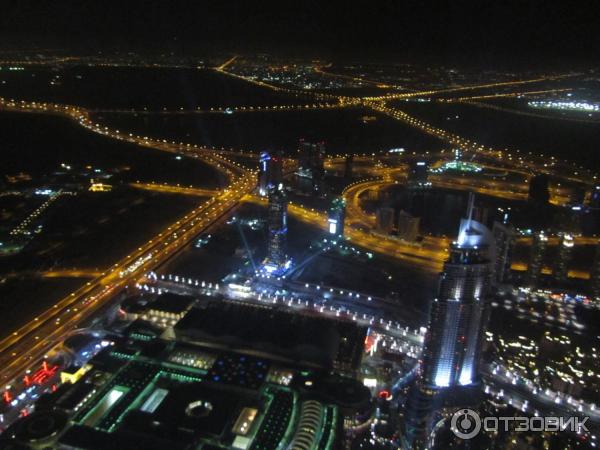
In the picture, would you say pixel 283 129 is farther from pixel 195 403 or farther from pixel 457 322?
pixel 195 403

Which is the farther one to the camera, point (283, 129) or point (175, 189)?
point (283, 129)

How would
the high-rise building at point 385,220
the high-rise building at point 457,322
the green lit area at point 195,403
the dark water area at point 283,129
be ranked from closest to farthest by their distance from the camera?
the green lit area at point 195,403, the high-rise building at point 457,322, the high-rise building at point 385,220, the dark water area at point 283,129

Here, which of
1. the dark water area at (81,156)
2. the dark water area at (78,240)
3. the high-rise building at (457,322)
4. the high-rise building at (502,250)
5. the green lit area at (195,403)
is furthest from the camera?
the dark water area at (81,156)

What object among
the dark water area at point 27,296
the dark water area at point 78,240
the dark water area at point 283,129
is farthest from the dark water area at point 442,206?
the dark water area at point 27,296

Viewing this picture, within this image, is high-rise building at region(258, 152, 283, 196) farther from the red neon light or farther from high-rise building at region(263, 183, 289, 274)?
the red neon light

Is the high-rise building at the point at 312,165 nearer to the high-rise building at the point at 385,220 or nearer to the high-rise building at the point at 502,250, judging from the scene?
the high-rise building at the point at 385,220

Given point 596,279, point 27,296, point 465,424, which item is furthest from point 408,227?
point 27,296

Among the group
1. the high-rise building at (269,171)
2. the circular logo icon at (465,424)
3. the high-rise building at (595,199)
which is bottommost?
the circular logo icon at (465,424)
